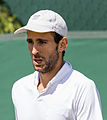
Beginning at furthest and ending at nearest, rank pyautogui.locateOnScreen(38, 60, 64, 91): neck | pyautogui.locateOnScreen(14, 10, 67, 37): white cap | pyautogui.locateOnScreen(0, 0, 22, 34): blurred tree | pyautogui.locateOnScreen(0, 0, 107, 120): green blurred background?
pyautogui.locateOnScreen(0, 0, 22, 34): blurred tree, pyautogui.locateOnScreen(0, 0, 107, 120): green blurred background, pyautogui.locateOnScreen(38, 60, 64, 91): neck, pyautogui.locateOnScreen(14, 10, 67, 37): white cap

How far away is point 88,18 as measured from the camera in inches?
232

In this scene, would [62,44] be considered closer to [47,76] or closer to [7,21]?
[47,76]

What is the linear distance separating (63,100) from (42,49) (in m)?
0.26

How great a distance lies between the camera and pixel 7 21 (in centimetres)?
668

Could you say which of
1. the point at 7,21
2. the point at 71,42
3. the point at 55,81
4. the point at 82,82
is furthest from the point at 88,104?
the point at 7,21

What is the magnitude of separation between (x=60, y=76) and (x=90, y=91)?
0.18 m

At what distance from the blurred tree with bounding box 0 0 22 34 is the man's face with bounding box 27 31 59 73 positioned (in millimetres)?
4064

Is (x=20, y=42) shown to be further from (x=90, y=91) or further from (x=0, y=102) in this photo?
(x=90, y=91)

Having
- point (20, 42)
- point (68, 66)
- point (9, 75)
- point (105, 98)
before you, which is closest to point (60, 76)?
point (68, 66)

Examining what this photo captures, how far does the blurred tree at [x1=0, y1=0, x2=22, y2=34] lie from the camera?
6.23 meters

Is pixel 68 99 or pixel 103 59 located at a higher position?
pixel 68 99

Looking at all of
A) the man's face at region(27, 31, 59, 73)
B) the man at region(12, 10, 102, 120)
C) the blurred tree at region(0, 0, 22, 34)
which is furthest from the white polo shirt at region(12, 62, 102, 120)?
the blurred tree at region(0, 0, 22, 34)

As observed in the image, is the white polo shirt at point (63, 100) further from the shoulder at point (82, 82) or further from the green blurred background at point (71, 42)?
the green blurred background at point (71, 42)

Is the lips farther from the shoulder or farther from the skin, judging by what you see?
the shoulder
